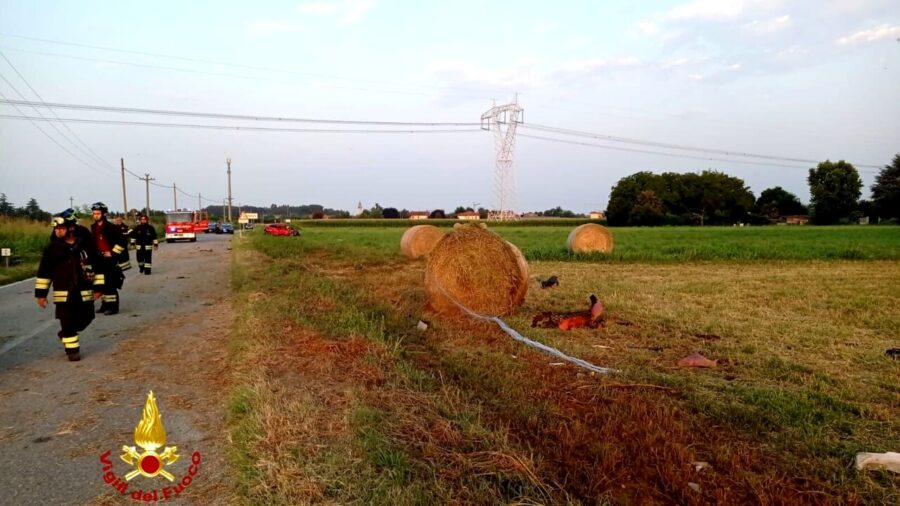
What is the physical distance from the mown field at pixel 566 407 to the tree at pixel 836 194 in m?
99.2

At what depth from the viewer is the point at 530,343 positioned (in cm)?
722

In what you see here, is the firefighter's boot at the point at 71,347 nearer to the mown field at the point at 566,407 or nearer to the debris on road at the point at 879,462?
the mown field at the point at 566,407

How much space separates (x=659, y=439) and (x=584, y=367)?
6.53 ft

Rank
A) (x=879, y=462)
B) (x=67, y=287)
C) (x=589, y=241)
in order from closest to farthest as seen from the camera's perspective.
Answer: (x=879, y=462) → (x=67, y=287) → (x=589, y=241)

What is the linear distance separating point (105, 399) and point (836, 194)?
4341 inches

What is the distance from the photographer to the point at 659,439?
414 cm

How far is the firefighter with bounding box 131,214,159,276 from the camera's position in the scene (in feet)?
49.3

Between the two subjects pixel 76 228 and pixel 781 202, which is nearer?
pixel 76 228

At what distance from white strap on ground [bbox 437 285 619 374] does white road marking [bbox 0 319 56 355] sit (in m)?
6.01

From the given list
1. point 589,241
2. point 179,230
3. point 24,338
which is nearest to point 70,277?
point 24,338

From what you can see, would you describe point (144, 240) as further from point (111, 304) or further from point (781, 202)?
point (781, 202)

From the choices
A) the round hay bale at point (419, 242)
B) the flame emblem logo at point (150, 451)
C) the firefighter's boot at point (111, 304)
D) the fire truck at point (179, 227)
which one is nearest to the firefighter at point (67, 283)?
the firefighter's boot at point (111, 304)

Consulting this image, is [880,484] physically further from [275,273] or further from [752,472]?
[275,273]

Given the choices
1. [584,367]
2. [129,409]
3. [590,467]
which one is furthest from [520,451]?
[129,409]
